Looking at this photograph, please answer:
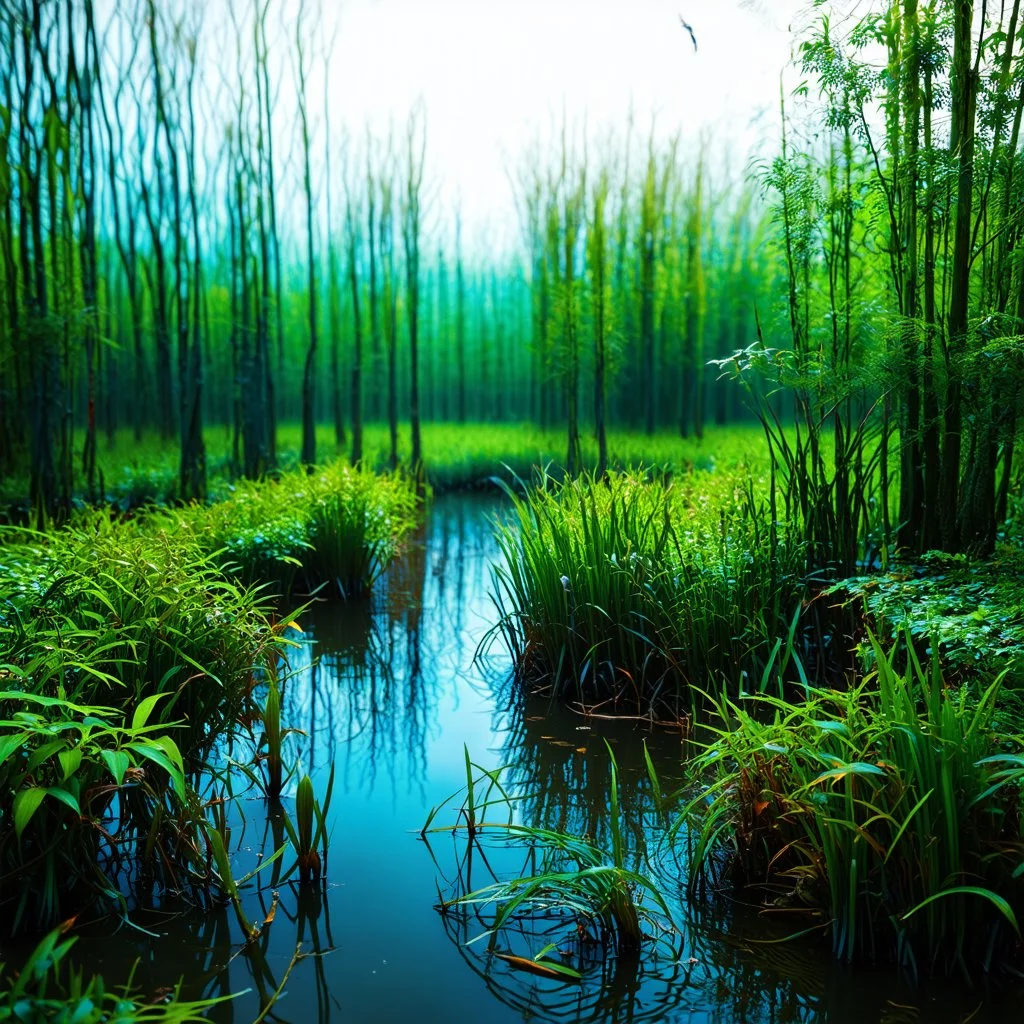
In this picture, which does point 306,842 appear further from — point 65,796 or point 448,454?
point 448,454

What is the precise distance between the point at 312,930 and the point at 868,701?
1.54m

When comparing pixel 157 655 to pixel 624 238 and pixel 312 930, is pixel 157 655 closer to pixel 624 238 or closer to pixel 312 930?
pixel 312 930

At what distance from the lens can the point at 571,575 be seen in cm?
314

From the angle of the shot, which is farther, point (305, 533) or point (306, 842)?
point (305, 533)

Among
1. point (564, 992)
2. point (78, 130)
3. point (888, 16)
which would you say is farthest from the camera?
point (78, 130)

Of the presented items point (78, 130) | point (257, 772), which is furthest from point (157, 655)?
point (78, 130)

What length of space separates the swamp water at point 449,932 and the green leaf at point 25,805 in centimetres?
34

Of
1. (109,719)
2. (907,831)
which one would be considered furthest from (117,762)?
(907,831)

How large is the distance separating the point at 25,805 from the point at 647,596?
2022 mm

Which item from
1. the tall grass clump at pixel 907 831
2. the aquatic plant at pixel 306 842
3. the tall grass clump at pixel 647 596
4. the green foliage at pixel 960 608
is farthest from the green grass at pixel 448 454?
the aquatic plant at pixel 306 842

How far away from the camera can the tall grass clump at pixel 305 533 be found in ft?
13.5

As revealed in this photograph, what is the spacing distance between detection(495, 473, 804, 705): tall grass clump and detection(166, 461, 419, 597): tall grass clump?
4.32ft

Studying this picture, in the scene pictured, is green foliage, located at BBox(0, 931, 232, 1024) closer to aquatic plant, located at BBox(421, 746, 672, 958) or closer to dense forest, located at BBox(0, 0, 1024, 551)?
aquatic plant, located at BBox(421, 746, 672, 958)

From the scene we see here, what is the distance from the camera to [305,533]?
4.37 metres
